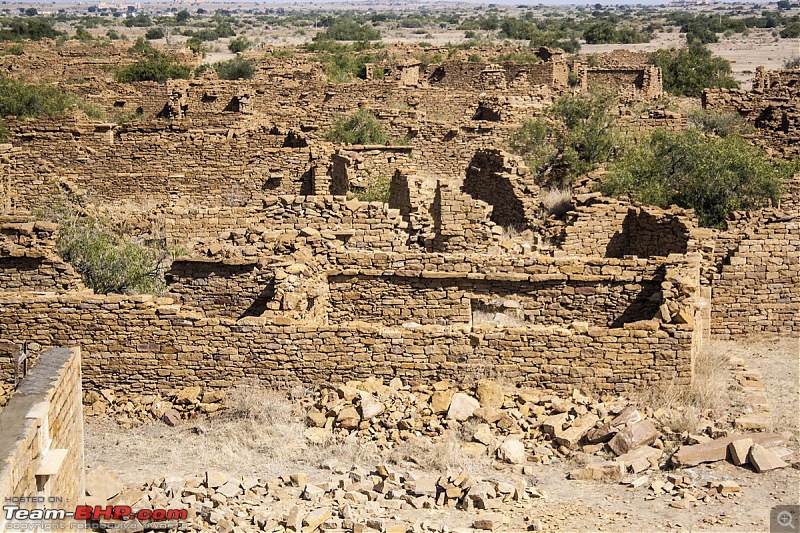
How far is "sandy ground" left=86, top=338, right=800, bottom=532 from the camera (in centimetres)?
905

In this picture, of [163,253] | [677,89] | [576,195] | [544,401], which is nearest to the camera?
[544,401]

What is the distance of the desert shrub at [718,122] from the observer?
2448cm

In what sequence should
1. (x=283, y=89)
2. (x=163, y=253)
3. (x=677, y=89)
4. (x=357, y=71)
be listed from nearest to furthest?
(x=163, y=253) < (x=283, y=89) < (x=677, y=89) < (x=357, y=71)

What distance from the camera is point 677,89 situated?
35.5 metres

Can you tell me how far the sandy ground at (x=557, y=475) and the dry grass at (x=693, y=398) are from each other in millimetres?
526

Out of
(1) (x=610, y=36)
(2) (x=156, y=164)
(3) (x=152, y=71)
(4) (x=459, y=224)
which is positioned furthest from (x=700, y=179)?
(1) (x=610, y=36)

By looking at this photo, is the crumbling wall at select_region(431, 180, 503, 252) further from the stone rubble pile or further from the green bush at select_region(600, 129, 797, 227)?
the stone rubble pile

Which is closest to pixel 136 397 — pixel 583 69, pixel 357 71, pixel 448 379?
pixel 448 379

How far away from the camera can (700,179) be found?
1714cm

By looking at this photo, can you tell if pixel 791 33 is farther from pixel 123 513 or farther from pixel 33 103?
pixel 123 513

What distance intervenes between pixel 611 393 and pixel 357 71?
30.8 m

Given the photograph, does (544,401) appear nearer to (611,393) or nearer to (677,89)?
(611,393)

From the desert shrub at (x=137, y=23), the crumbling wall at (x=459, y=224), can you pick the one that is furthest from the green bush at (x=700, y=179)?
the desert shrub at (x=137, y=23)

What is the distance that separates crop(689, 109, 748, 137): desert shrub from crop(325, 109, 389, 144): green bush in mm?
6522
